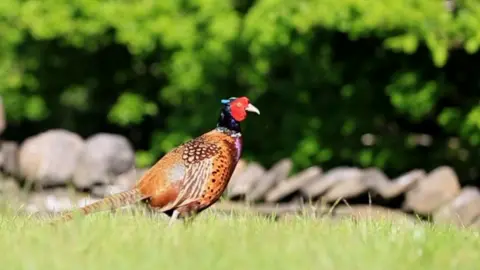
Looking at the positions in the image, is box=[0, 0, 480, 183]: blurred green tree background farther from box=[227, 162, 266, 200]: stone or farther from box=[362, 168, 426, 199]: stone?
box=[227, 162, 266, 200]: stone

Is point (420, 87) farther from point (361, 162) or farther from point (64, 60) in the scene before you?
point (64, 60)

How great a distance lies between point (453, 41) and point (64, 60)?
5600mm

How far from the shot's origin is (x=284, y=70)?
14.1 m

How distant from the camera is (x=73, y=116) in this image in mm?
15773

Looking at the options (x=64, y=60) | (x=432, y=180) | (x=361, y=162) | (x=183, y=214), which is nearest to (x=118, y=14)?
(x=64, y=60)

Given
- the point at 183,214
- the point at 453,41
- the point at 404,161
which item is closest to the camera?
the point at 183,214

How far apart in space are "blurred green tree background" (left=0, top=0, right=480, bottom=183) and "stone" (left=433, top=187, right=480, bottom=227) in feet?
4.74

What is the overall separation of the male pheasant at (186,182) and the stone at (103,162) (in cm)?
535

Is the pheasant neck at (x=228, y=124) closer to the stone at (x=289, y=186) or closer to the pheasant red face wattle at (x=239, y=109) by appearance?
the pheasant red face wattle at (x=239, y=109)

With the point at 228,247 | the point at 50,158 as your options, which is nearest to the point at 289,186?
the point at 50,158

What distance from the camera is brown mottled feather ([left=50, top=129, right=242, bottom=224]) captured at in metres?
6.53

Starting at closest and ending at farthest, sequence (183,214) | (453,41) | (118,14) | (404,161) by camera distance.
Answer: (183,214) < (453,41) < (404,161) < (118,14)

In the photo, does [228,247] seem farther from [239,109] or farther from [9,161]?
[9,161]

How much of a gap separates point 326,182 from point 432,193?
0.94 m
